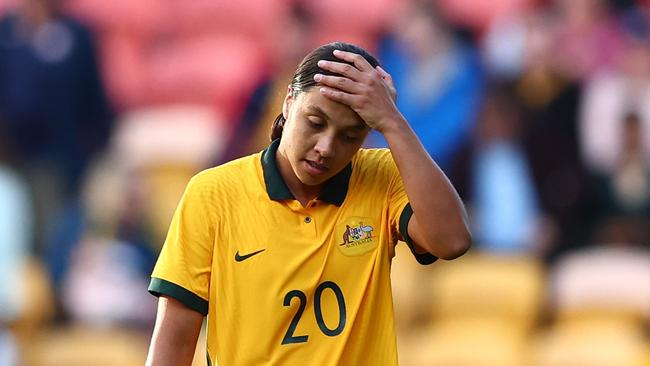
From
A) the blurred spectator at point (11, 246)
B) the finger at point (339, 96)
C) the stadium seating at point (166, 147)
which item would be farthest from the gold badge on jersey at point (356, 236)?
the blurred spectator at point (11, 246)

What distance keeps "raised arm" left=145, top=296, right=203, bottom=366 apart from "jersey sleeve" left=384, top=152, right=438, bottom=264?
55cm

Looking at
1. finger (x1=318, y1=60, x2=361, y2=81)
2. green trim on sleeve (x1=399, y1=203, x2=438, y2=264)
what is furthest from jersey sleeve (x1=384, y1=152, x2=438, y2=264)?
finger (x1=318, y1=60, x2=361, y2=81)

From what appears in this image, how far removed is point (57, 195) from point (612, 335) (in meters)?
4.18

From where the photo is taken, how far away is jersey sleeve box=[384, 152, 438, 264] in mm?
3051

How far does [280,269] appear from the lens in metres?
3.00

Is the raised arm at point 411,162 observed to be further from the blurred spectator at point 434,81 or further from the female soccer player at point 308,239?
the blurred spectator at point 434,81

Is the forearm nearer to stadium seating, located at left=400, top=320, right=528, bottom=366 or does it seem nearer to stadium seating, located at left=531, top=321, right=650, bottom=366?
stadium seating, located at left=531, top=321, right=650, bottom=366

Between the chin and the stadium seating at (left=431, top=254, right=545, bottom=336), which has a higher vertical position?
the chin

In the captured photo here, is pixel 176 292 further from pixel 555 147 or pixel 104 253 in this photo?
pixel 104 253

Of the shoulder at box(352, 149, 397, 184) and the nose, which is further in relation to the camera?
the shoulder at box(352, 149, 397, 184)

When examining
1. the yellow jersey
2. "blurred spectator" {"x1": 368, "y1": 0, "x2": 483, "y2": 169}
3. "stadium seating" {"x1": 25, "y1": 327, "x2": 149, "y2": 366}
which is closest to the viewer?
the yellow jersey

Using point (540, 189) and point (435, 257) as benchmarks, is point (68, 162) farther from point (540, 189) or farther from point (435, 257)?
point (435, 257)

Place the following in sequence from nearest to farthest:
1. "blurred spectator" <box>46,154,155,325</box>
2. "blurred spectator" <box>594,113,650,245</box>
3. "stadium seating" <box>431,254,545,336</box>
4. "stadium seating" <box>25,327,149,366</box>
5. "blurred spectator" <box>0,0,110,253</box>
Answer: "blurred spectator" <box>594,113,650,245</box>
"stadium seating" <box>431,254,545,336</box>
"stadium seating" <box>25,327,149,366</box>
"blurred spectator" <box>46,154,155,325</box>
"blurred spectator" <box>0,0,110,253</box>

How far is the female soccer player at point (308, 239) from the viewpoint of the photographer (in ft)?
9.64
